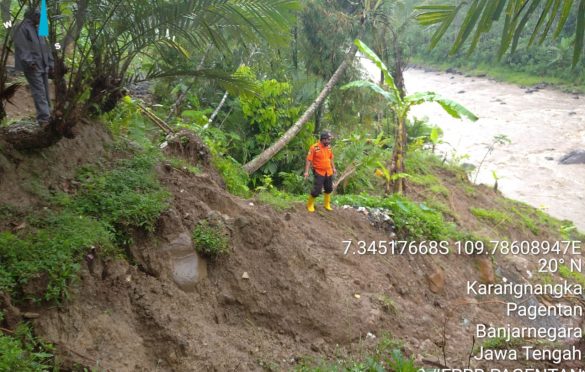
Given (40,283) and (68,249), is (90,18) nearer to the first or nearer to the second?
(68,249)

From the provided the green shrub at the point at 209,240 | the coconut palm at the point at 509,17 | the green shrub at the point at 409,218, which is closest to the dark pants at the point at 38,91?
the green shrub at the point at 209,240

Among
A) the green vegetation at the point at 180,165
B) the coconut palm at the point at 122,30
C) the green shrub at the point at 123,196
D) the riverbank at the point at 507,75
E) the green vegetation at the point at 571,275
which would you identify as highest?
the coconut palm at the point at 122,30

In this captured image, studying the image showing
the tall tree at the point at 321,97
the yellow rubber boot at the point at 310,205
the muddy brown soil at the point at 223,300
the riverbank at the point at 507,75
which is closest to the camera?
the muddy brown soil at the point at 223,300

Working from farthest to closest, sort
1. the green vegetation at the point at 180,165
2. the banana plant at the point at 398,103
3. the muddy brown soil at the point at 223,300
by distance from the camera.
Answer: the banana plant at the point at 398,103 < the green vegetation at the point at 180,165 < the muddy brown soil at the point at 223,300

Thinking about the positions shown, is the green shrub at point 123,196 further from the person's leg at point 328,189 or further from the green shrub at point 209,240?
the person's leg at point 328,189

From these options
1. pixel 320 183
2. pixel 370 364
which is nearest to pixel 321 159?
pixel 320 183

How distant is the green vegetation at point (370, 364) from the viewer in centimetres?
395

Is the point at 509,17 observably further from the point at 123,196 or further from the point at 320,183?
the point at 320,183

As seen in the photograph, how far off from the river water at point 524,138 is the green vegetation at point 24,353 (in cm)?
1268

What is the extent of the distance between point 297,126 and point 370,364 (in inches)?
248

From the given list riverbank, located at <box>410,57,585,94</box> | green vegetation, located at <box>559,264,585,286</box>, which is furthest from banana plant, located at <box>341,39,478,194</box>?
riverbank, located at <box>410,57,585,94</box>

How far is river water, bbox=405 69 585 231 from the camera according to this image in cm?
1683

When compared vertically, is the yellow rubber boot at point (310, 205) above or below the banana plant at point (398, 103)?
below

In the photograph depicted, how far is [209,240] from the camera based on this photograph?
4512mm
